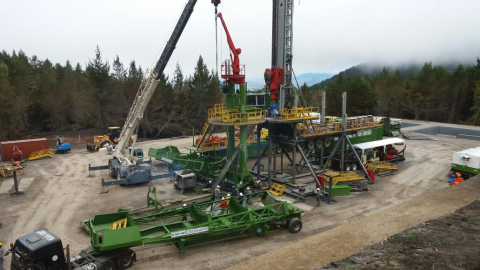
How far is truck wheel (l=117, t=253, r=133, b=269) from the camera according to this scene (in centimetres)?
A: 1086

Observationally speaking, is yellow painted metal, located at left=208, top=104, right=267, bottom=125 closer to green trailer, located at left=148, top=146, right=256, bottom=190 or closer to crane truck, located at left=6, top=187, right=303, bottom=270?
green trailer, located at left=148, top=146, right=256, bottom=190

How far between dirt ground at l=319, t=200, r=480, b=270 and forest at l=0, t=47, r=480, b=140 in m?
38.1

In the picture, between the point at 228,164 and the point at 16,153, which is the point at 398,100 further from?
the point at 16,153

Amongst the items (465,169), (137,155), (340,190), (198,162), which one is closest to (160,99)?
(137,155)

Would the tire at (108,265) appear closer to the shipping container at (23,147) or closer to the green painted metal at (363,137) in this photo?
the green painted metal at (363,137)

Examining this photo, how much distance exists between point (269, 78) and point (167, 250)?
11.4m

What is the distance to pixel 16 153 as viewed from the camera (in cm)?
2736

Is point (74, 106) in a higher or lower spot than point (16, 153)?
higher

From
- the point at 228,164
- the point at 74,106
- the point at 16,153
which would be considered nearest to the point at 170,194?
the point at 228,164

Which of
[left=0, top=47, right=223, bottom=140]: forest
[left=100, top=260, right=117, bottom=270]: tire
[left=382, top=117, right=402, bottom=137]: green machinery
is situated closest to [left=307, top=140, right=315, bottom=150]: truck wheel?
[left=100, top=260, right=117, bottom=270]: tire

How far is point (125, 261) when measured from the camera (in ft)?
36.1

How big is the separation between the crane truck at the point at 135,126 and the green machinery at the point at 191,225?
6.07 metres

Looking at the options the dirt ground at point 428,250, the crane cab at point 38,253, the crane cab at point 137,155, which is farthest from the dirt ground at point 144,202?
the dirt ground at point 428,250

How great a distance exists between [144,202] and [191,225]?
6.07 metres
